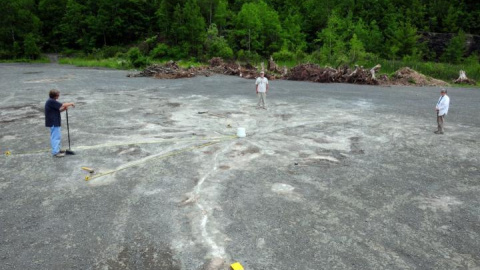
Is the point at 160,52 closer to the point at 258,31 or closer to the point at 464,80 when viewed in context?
the point at 258,31

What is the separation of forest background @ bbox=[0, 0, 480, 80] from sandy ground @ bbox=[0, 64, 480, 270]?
1006 inches

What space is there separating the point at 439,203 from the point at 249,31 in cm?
4529

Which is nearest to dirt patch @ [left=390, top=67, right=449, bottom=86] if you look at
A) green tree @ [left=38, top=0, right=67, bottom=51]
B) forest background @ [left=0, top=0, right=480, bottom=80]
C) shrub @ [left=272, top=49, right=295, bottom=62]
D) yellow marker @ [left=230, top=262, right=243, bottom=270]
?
forest background @ [left=0, top=0, right=480, bottom=80]

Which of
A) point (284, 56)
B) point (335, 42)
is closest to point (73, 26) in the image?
point (284, 56)

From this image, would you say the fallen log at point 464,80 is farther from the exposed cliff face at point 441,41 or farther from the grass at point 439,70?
the exposed cliff face at point 441,41

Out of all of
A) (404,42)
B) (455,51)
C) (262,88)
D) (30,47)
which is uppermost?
(404,42)

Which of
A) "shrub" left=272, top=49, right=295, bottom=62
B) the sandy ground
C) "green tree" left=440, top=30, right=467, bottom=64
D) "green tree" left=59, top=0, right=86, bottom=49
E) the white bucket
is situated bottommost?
the sandy ground

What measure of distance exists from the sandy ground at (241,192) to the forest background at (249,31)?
25.5 meters

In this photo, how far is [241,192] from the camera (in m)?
7.20

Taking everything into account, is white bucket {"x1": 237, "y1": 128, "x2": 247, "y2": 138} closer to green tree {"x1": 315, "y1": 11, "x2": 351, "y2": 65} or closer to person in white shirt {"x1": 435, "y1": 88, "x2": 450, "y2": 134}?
person in white shirt {"x1": 435, "y1": 88, "x2": 450, "y2": 134}

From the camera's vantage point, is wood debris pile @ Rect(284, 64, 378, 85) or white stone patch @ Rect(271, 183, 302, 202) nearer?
white stone patch @ Rect(271, 183, 302, 202)

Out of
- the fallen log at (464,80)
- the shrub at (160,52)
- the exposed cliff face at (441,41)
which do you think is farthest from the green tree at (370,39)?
the shrub at (160,52)

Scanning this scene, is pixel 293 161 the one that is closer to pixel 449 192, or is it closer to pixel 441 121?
pixel 449 192

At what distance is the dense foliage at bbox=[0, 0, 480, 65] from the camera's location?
4650cm
